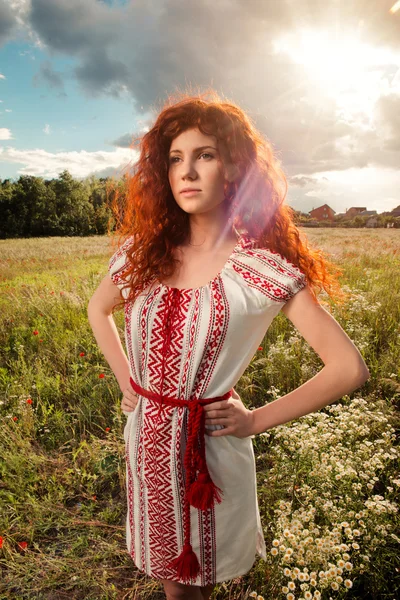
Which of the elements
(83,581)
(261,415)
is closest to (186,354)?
(261,415)

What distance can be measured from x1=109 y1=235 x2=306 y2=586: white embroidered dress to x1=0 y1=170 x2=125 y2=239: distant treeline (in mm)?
22216

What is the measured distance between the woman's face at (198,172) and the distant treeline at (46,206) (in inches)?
868

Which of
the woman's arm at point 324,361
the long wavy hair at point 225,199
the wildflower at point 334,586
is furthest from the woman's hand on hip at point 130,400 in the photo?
the wildflower at point 334,586

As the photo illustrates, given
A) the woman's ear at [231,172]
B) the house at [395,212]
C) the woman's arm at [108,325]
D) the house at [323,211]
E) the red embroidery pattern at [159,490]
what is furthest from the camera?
the house at [323,211]

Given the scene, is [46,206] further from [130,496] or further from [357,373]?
[357,373]

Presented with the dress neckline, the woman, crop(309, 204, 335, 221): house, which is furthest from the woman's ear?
crop(309, 204, 335, 221): house

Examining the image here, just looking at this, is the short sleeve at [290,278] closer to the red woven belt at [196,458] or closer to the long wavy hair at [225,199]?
the long wavy hair at [225,199]

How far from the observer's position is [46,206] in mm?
27125

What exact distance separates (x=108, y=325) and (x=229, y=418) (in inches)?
29.4

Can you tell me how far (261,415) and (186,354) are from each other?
350 millimetres

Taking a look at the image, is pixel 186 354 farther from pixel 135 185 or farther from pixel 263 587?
pixel 263 587

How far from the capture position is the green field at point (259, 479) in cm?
169

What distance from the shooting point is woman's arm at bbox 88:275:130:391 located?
1656 mm

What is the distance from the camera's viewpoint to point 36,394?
3.41 metres
